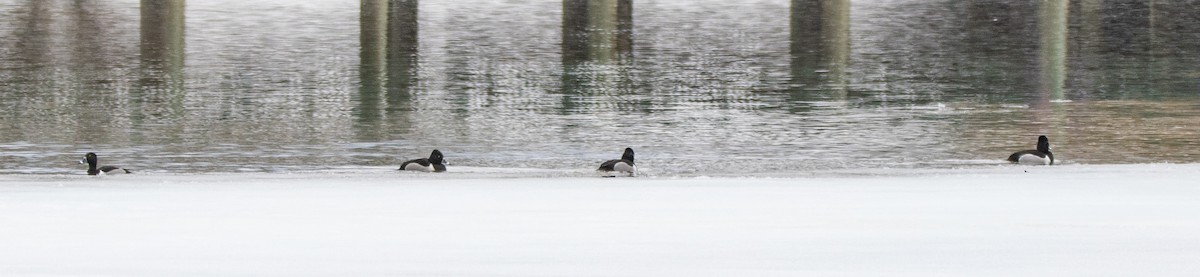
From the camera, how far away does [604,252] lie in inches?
359

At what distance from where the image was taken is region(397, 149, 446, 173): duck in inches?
609

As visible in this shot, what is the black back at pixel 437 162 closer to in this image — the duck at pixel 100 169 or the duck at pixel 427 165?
the duck at pixel 427 165

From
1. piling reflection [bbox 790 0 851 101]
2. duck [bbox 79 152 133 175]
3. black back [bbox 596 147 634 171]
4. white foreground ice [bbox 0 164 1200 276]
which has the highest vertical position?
piling reflection [bbox 790 0 851 101]

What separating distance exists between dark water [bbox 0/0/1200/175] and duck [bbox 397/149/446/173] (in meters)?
1.02

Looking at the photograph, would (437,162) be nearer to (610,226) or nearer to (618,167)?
(618,167)

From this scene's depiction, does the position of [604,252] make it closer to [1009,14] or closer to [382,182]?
[382,182]

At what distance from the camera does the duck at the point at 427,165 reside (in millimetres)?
15469

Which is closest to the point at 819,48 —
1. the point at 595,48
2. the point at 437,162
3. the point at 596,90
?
the point at 595,48

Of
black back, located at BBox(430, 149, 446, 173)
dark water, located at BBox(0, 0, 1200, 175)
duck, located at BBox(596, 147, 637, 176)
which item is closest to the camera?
duck, located at BBox(596, 147, 637, 176)

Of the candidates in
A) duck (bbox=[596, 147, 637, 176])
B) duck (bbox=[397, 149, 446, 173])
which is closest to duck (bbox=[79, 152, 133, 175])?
duck (bbox=[397, 149, 446, 173])

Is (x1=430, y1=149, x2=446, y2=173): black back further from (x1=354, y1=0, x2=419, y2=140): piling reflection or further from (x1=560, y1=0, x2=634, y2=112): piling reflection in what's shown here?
(x1=560, y1=0, x2=634, y2=112): piling reflection

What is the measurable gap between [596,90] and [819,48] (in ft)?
34.5

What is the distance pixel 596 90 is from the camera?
Result: 26.1 m

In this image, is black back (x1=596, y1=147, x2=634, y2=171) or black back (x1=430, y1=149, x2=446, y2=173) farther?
black back (x1=430, y1=149, x2=446, y2=173)
